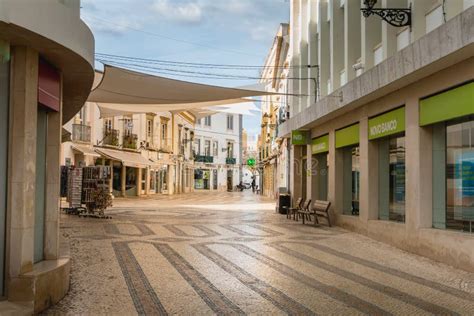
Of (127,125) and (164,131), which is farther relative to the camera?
(164,131)

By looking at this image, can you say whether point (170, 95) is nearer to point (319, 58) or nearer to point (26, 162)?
point (319, 58)

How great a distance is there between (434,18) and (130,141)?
104 ft

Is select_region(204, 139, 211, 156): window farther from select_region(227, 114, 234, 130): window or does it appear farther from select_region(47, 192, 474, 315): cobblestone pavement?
select_region(47, 192, 474, 315): cobblestone pavement

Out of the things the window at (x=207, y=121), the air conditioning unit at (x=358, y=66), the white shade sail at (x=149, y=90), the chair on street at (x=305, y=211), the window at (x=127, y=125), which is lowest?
the chair on street at (x=305, y=211)

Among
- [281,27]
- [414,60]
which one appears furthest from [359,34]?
[281,27]

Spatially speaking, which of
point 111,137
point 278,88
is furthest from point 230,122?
point 111,137

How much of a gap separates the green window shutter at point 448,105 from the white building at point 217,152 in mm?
58636

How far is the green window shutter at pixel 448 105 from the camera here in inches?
346

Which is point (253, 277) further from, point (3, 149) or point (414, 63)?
point (414, 63)

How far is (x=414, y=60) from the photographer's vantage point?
9695mm

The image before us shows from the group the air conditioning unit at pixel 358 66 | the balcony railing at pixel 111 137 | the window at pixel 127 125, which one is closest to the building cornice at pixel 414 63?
the air conditioning unit at pixel 358 66

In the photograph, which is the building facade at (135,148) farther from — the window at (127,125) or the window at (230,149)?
the window at (230,149)

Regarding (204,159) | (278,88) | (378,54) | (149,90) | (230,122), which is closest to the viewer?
(378,54)

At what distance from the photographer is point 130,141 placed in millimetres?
39875
